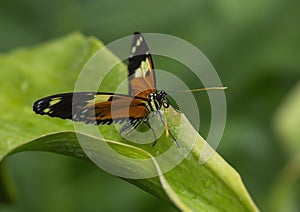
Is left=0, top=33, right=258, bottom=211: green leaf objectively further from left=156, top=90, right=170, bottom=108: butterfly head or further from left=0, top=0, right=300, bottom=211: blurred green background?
left=0, top=0, right=300, bottom=211: blurred green background

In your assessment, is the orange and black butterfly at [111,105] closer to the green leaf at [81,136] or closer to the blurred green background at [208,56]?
the green leaf at [81,136]

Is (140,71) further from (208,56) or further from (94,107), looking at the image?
(208,56)

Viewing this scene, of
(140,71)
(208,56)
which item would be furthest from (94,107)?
(208,56)

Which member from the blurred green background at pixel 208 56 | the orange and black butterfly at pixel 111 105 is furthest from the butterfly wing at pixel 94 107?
the blurred green background at pixel 208 56

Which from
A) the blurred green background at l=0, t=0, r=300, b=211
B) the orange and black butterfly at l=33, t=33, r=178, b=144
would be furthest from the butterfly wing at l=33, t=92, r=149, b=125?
the blurred green background at l=0, t=0, r=300, b=211

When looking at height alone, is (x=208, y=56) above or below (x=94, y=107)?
below

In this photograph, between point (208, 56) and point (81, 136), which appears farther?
point (208, 56)
